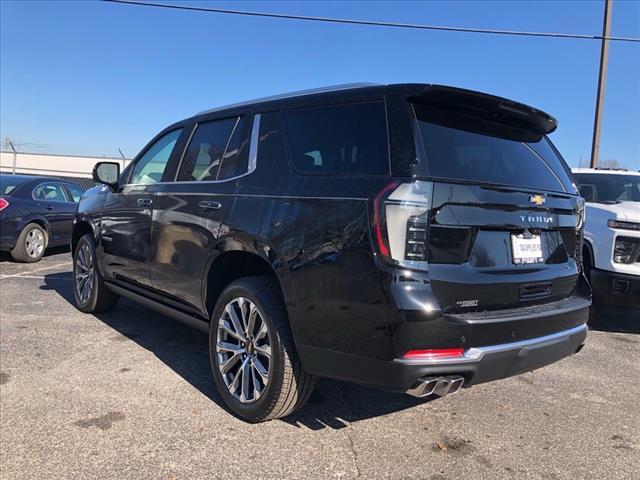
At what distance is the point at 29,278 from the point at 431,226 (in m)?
7.37

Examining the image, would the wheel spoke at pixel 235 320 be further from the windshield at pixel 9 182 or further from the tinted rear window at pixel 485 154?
the windshield at pixel 9 182

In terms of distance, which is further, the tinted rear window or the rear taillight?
the tinted rear window

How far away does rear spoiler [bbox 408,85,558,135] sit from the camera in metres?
2.77

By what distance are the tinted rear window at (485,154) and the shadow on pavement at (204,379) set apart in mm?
1728

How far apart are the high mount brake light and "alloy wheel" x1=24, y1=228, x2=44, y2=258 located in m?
8.78

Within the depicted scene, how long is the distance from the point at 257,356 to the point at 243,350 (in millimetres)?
143

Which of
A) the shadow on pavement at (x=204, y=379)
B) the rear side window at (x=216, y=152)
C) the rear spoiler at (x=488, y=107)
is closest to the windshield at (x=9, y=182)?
the shadow on pavement at (x=204, y=379)

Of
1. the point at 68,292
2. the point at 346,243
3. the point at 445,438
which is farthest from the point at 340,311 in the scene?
the point at 68,292

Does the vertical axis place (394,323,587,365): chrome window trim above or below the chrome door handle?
below

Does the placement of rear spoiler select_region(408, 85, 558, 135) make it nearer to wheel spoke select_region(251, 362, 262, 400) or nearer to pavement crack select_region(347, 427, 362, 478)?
wheel spoke select_region(251, 362, 262, 400)

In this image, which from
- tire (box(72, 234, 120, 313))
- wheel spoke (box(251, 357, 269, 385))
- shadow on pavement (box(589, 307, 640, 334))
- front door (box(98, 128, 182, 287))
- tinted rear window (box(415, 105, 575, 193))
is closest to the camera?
tinted rear window (box(415, 105, 575, 193))

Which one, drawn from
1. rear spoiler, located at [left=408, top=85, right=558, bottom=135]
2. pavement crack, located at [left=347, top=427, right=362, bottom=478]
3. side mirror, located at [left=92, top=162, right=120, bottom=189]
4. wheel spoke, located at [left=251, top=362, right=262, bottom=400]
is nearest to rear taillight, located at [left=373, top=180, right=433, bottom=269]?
rear spoiler, located at [left=408, top=85, right=558, bottom=135]

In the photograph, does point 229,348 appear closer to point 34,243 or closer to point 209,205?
point 209,205

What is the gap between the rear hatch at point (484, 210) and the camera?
8.30 feet
